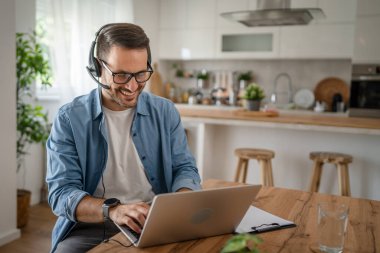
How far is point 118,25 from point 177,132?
49cm

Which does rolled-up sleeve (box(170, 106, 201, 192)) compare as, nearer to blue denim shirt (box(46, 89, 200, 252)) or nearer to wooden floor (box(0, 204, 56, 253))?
blue denim shirt (box(46, 89, 200, 252))

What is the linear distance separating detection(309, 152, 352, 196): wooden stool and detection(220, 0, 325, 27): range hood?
121cm

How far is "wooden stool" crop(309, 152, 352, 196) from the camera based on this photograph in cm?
276

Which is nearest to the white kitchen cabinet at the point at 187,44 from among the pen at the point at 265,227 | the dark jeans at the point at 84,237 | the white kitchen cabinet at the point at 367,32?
the white kitchen cabinet at the point at 367,32

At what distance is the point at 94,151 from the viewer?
1354 mm

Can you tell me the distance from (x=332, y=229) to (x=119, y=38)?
873 millimetres

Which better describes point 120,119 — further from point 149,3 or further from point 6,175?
point 149,3

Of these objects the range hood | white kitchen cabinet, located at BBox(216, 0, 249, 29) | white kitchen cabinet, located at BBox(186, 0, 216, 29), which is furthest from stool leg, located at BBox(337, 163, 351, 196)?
white kitchen cabinet, located at BBox(186, 0, 216, 29)

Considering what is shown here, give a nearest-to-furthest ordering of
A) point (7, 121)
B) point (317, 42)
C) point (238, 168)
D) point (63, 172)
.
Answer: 1. point (63, 172)
2. point (7, 121)
3. point (238, 168)
4. point (317, 42)

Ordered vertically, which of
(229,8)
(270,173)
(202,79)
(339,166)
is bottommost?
(270,173)

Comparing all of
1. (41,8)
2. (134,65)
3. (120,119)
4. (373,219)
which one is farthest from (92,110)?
(41,8)

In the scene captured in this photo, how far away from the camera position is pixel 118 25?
1315 mm

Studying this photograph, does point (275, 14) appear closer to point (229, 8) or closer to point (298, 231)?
point (229, 8)

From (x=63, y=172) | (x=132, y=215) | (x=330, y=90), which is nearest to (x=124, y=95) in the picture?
(x=63, y=172)
